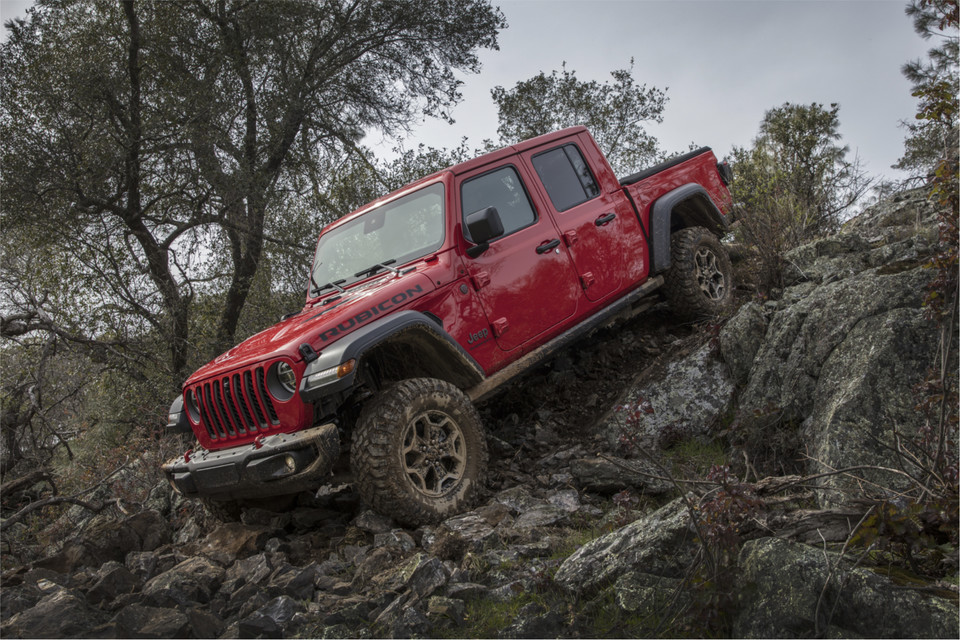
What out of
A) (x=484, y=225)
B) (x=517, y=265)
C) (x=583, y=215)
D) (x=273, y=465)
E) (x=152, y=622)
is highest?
(x=484, y=225)

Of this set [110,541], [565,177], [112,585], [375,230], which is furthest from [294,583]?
[565,177]

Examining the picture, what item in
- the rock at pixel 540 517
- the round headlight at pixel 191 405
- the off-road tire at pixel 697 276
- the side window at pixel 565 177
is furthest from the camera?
the off-road tire at pixel 697 276

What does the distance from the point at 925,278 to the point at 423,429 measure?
9.45 ft

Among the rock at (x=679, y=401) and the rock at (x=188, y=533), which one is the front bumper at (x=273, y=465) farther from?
the rock at (x=679, y=401)

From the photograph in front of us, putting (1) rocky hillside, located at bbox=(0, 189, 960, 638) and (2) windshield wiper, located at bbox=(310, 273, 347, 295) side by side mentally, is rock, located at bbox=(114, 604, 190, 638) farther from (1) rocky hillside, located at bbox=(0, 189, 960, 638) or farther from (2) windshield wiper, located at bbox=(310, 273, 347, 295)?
(2) windshield wiper, located at bbox=(310, 273, 347, 295)

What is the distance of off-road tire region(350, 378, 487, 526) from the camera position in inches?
150

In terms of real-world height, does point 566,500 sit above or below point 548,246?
below

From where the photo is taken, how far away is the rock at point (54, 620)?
9.41 ft

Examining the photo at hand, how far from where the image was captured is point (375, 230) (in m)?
5.19

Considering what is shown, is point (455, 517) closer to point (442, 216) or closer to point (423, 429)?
point (423, 429)

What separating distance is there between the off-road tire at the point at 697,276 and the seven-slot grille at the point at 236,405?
3605mm

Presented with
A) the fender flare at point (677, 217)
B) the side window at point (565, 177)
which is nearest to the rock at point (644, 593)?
the side window at point (565, 177)

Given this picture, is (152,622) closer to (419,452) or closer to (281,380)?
(281,380)

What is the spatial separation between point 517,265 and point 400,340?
1121mm
